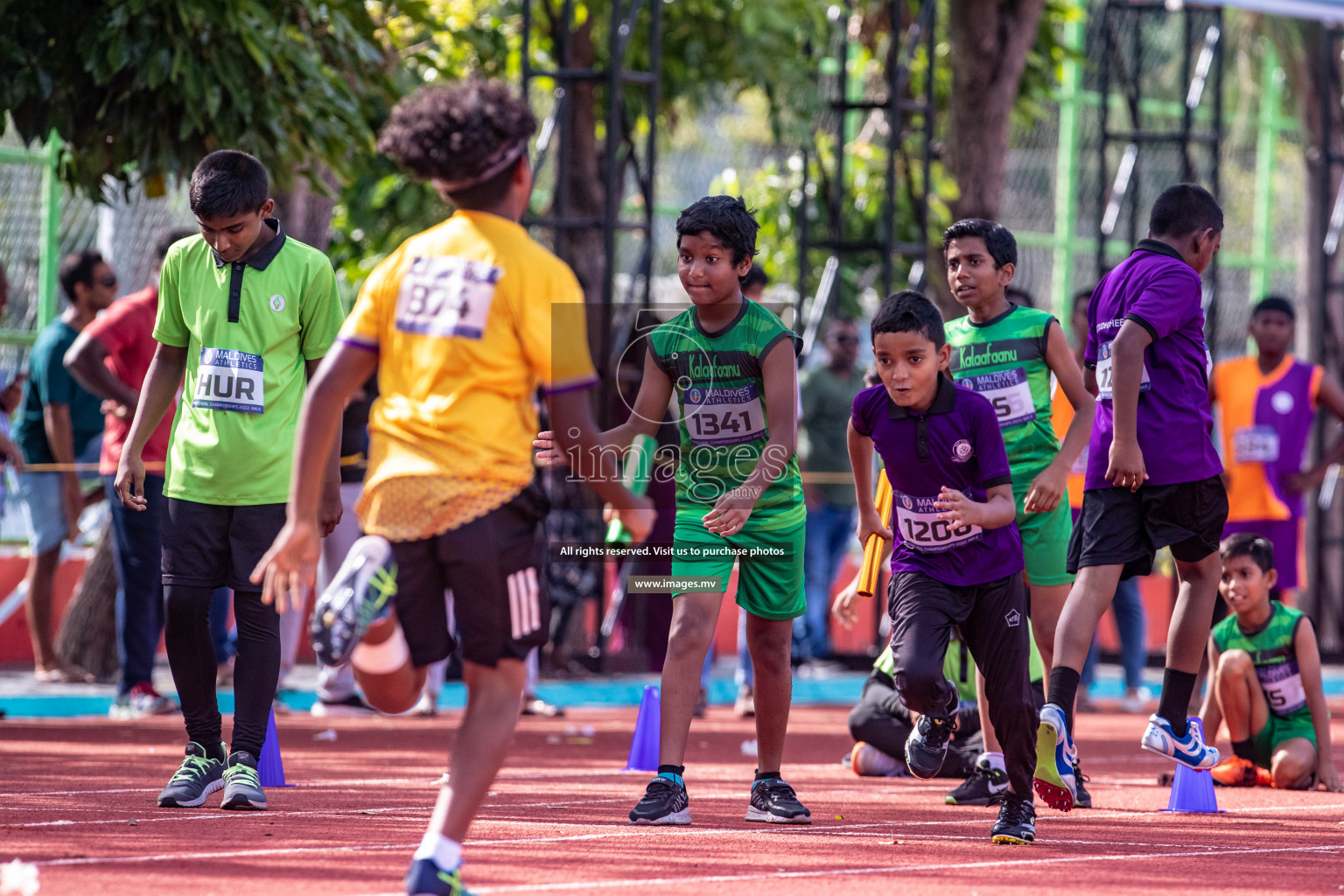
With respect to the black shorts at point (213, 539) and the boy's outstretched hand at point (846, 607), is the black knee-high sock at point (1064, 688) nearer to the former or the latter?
the boy's outstretched hand at point (846, 607)

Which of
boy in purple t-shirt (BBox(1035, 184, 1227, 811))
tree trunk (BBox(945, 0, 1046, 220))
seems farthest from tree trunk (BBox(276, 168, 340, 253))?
boy in purple t-shirt (BBox(1035, 184, 1227, 811))

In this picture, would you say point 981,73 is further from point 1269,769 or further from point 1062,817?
point 1062,817

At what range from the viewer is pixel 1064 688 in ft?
19.9

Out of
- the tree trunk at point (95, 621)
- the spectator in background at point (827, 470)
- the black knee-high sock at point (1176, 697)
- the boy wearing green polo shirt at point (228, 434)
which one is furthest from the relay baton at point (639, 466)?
the tree trunk at point (95, 621)

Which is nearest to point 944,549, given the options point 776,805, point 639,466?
point 776,805

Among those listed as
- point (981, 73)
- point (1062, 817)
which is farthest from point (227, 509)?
point (981, 73)

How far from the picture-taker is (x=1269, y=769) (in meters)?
7.57

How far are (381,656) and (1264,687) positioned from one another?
15.8 ft

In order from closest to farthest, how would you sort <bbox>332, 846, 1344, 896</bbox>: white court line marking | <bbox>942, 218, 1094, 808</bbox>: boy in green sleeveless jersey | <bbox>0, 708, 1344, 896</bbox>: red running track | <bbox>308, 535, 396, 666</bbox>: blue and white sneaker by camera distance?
<bbox>308, 535, 396, 666</bbox>: blue and white sneaker, <bbox>332, 846, 1344, 896</bbox>: white court line marking, <bbox>0, 708, 1344, 896</bbox>: red running track, <bbox>942, 218, 1094, 808</bbox>: boy in green sleeveless jersey

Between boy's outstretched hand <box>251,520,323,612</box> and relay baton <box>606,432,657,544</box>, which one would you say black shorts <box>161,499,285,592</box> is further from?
relay baton <box>606,432,657,544</box>

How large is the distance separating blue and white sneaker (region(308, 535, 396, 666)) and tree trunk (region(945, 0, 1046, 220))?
424 inches

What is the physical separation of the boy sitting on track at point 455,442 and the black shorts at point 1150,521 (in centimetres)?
270

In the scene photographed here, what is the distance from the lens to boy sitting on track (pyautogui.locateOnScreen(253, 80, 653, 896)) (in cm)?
402

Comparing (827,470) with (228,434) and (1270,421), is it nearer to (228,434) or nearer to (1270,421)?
(1270,421)
